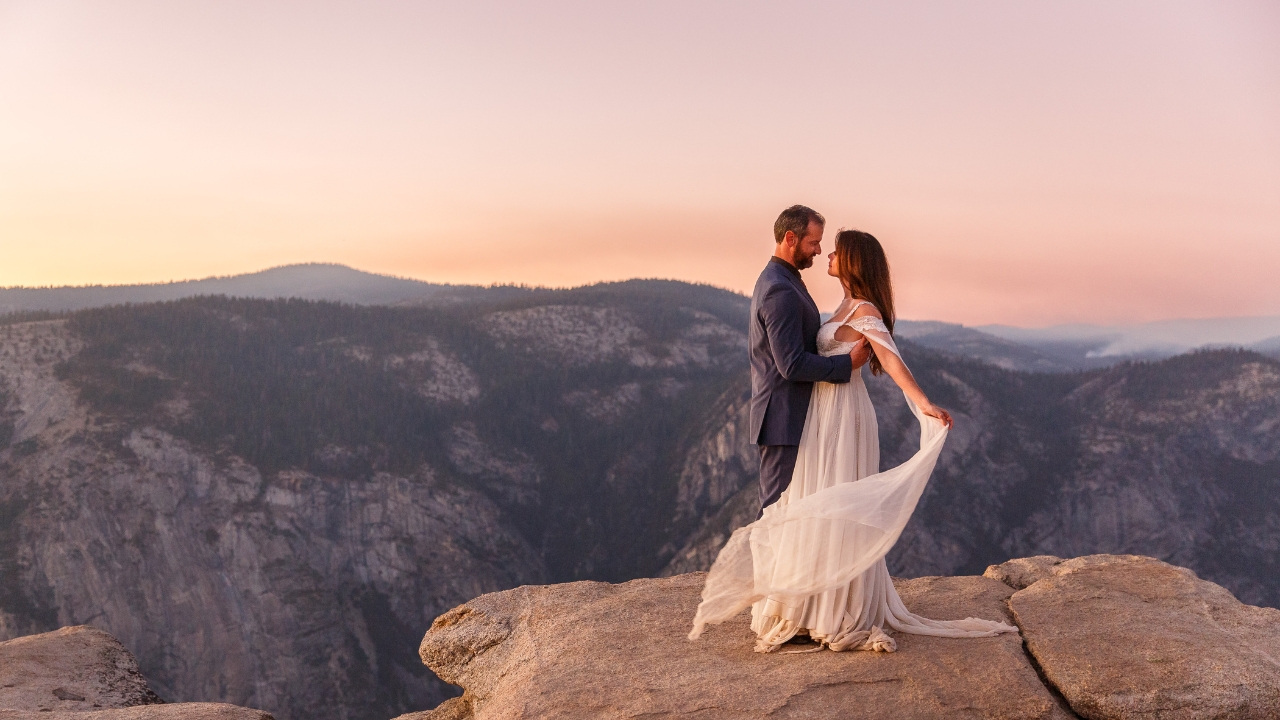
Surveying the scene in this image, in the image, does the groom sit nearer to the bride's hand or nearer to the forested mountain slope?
the bride's hand

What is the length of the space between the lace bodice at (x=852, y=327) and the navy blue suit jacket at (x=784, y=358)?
4.6 inches

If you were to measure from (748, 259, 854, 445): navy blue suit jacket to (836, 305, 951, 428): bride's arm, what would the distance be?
293 mm

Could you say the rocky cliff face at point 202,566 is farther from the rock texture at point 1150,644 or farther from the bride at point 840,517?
the bride at point 840,517

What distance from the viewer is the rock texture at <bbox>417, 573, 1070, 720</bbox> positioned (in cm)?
685

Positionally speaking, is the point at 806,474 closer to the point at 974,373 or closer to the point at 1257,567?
the point at 1257,567

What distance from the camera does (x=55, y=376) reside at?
317 ft

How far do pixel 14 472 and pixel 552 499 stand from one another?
6437cm

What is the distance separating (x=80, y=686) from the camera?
441 inches

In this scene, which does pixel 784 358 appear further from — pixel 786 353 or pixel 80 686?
pixel 80 686

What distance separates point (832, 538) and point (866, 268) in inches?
98.4

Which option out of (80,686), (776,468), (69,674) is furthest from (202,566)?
(776,468)

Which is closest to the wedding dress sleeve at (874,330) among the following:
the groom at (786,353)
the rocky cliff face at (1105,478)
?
the groom at (786,353)

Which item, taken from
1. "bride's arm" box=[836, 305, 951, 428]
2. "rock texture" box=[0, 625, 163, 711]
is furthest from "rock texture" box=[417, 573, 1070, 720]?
"rock texture" box=[0, 625, 163, 711]

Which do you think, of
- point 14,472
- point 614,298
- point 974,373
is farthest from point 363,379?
point 974,373
